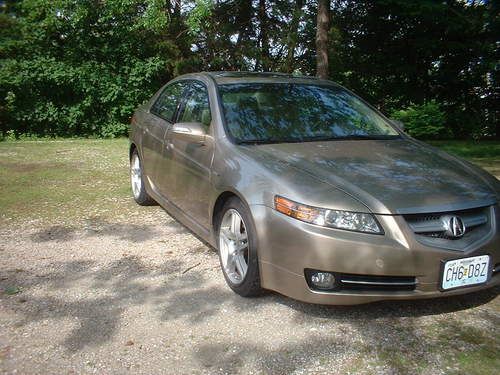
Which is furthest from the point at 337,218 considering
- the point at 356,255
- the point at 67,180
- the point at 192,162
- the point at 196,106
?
the point at 67,180

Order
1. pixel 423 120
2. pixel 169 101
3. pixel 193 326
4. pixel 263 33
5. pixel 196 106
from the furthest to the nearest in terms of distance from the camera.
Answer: pixel 263 33 → pixel 423 120 → pixel 169 101 → pixel 196 106 → pixel 193 326

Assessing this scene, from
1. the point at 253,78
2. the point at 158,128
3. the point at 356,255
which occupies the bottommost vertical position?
the point at 356,255

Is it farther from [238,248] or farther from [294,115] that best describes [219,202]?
[294,115]

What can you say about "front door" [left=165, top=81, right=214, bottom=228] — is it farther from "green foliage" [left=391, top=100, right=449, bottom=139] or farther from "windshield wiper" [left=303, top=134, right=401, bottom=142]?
"green foliage" [left=391, top=100, right=449, bottom=139]

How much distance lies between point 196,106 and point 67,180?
3723 mm

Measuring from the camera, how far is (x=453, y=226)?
312 cm

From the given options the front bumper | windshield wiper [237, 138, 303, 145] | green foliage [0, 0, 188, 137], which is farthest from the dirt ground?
green foliage [0, 0, 188, 137]

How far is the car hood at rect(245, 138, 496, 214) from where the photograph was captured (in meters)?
3.15

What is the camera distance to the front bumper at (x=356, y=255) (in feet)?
9.81

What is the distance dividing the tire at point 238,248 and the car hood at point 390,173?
463 millimetres

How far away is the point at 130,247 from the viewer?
481cm

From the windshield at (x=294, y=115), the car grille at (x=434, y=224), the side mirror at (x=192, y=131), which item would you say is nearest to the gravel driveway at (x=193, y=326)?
the car grille at (x=434, y=224)

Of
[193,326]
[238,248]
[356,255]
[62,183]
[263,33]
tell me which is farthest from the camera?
[263,33]

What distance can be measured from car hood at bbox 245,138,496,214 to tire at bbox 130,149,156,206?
2.54 meters
